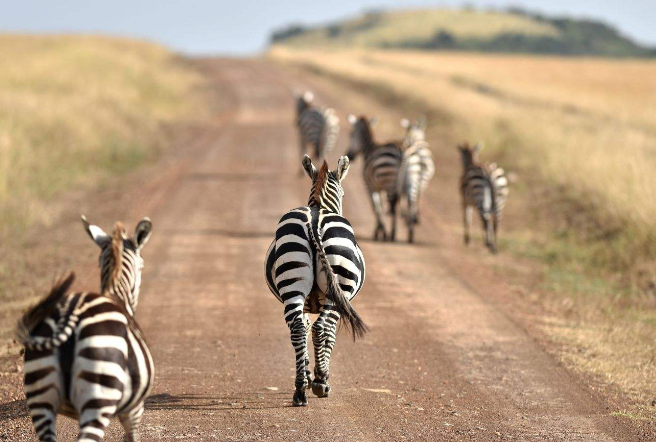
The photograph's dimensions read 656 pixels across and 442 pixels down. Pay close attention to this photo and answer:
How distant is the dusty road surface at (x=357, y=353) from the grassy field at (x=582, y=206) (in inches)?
29.4

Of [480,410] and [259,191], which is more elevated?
[259,191]

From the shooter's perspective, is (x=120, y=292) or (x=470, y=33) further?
(x=470, y=33)

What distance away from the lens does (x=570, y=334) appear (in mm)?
10508

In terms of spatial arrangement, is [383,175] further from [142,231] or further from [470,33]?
[470,33]

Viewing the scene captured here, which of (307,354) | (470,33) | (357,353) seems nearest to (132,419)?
(307,354)

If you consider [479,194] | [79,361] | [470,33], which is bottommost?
[79,361]

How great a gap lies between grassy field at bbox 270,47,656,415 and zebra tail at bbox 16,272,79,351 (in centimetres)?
498

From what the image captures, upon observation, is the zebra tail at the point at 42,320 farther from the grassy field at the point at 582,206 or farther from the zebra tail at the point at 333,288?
the grassy field at the point at 582,206

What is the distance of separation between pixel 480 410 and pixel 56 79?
2624 centimetres

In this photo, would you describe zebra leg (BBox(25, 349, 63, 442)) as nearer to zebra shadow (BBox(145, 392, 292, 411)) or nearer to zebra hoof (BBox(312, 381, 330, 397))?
zebra shadow (BBox(145, 392, 292, 411))

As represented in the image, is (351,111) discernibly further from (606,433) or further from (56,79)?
(606,433)

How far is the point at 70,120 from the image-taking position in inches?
915

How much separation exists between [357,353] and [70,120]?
1570 centimetres

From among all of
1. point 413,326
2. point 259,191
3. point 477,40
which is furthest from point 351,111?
point 477,40
